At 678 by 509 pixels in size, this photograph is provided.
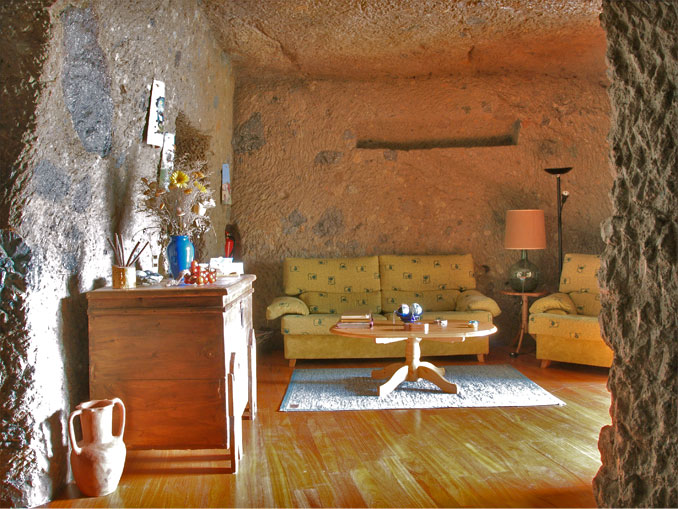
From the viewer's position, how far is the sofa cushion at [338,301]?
4.89 meters

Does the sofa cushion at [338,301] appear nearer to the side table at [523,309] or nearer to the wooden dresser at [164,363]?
the side table at [523,309]

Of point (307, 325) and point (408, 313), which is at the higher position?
point (408, 313)

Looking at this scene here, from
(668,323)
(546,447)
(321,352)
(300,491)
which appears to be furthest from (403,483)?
(321,352)

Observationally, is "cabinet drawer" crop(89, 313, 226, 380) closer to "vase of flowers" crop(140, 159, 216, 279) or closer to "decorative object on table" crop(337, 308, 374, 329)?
"vase of flowers" crop(140, 159, 216, 279)

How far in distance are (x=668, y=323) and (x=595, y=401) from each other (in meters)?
2.33

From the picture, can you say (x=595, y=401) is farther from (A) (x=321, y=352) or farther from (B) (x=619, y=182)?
(B) (x=619, y=182)

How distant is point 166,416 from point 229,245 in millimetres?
2956

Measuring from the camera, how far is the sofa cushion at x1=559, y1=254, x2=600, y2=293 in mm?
4645

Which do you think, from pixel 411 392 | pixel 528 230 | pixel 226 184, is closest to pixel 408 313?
pixel 411 392

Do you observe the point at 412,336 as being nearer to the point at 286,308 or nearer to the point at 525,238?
the point at 286,308

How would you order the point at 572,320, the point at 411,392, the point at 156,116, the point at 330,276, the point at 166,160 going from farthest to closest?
the point at 330,276 < the point at 572,320 < the point at 411,392 < the point at 166,160 < the point at 156,116

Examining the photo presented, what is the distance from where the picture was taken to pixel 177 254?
267 cm

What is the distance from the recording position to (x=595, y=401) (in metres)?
3.38

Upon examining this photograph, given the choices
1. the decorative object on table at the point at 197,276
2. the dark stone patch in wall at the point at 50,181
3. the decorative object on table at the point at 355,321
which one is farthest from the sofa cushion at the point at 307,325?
the dark stone patch in wall at the point at 50,181
